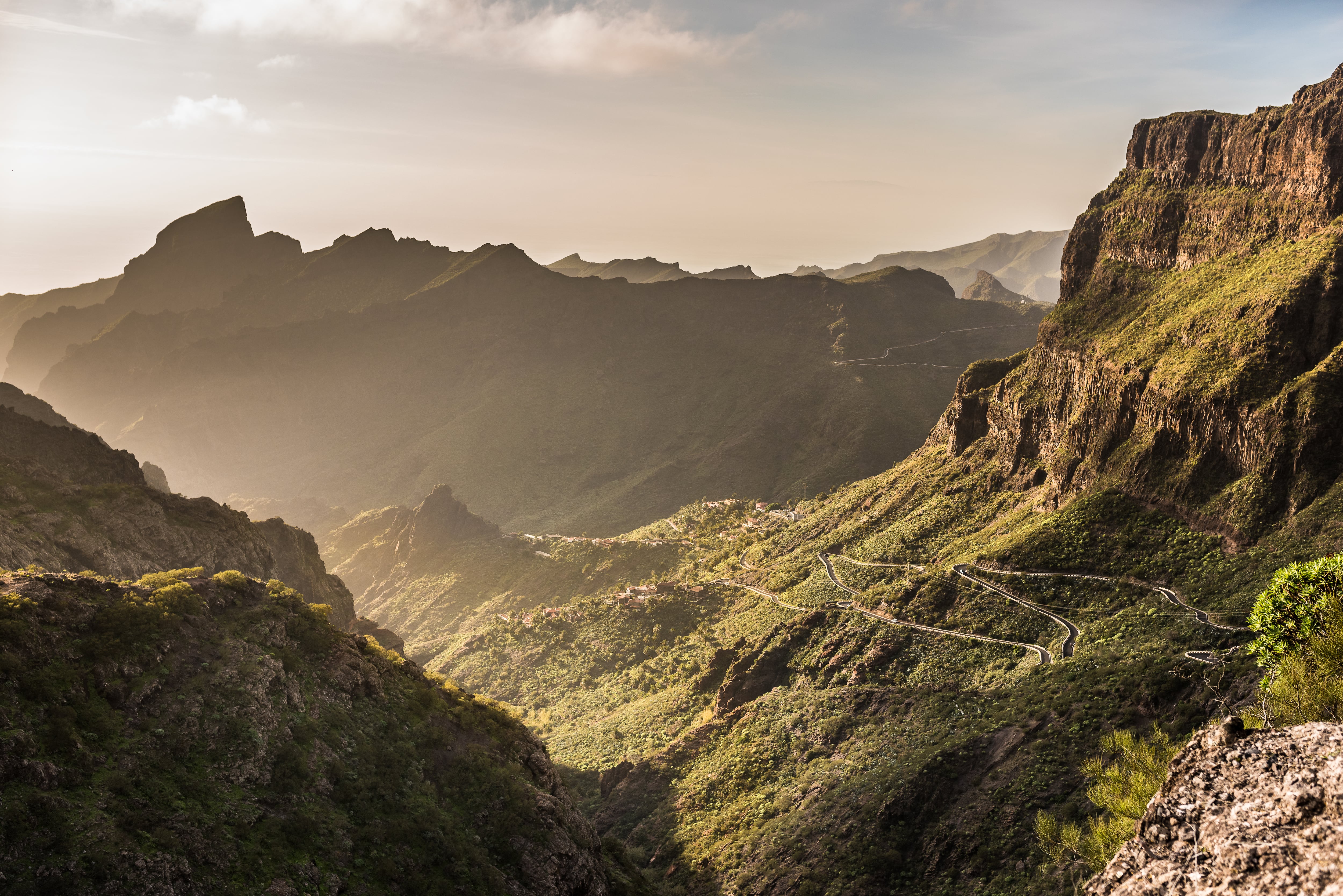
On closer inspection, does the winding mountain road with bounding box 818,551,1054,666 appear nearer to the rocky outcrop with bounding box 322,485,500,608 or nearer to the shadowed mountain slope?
the shadowed mountain slope

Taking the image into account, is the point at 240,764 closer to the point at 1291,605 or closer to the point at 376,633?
the point at 1291,605

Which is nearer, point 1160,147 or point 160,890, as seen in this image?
point 160,890

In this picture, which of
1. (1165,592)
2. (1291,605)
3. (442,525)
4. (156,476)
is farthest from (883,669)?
(156,476)

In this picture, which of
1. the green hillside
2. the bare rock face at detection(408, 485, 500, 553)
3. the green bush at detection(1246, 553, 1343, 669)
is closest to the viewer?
the green bush at detection(1246, 553, 1343, 669)

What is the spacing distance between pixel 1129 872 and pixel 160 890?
2932cm

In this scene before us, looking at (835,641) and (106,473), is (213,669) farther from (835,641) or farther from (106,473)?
(835,641)

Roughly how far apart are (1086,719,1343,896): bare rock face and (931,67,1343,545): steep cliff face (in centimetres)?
4899

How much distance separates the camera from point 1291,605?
20062 millimetres

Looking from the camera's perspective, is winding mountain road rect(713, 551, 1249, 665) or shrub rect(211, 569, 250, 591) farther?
winding mountain road rect(713, 551, 1249, 665)

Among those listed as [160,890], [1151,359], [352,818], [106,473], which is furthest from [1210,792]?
[106,473]

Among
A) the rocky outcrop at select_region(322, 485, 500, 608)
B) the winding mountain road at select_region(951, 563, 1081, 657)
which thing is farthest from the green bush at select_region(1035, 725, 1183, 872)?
the rocky outcrop at select_region(322, 485, 500, 608)

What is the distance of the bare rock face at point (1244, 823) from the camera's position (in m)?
12.2

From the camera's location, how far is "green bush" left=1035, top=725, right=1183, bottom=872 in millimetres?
20438

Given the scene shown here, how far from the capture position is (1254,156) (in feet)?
234
